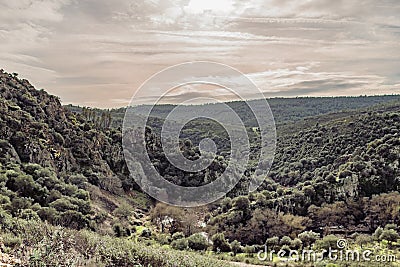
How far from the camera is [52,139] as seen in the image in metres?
32.0

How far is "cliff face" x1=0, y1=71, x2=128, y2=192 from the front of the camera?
28484mm

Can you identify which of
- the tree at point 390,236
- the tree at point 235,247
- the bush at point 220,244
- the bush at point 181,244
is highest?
the tree at point 390,236

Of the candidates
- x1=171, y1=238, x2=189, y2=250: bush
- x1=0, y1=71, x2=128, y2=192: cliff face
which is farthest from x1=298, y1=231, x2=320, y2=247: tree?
x1=0, y1=71, x2=128, y2=192: cliff face

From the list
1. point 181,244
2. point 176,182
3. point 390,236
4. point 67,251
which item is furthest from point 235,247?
point 67,251

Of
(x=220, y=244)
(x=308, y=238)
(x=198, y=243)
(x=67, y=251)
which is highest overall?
(x=67, y=251)

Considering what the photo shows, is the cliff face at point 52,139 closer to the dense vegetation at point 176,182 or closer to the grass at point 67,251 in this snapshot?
the dense vegetation at point 176,182

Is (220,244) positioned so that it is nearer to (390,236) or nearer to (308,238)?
(308,238)

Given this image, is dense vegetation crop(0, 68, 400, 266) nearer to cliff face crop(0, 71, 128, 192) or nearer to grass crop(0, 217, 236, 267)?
cliff face crop(0, 71, 128, 192)

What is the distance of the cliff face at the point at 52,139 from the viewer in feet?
93.5

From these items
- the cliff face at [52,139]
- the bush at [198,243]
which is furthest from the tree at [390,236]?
the cliff face at [52,139]

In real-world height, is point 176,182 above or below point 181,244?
above

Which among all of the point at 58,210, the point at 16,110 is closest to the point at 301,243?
the point at 58,210

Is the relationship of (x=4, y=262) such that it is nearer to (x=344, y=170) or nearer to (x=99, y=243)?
(x=99, y=243)

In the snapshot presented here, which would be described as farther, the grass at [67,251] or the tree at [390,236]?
the tree at [390,236]
